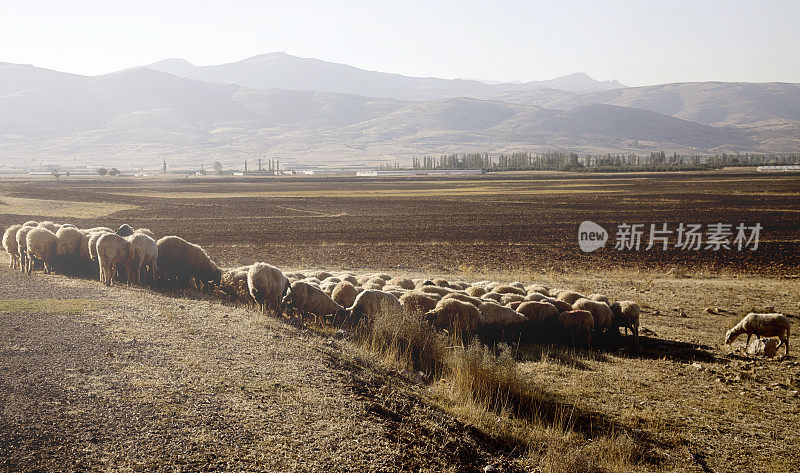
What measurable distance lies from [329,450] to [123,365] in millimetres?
3448

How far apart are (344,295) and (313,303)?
873mm

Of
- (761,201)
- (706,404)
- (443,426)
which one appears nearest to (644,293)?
(706,404)

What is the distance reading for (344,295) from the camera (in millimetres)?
13945

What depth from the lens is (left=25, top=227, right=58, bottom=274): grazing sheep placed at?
17656 mm

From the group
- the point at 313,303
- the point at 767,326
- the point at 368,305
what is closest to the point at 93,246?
the point at 313,303

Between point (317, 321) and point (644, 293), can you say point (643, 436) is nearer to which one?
point (317, 321)

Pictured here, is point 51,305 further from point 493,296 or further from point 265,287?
point 493,296

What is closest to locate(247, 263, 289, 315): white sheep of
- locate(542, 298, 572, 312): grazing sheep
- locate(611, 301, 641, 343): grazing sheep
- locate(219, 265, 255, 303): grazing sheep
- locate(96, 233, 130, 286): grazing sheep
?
locate(219, 265, 255, 303): grazing sheep

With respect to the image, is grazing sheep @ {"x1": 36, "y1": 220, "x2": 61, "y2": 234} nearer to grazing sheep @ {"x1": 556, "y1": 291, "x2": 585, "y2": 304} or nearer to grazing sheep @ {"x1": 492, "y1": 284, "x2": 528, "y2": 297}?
grazing sheep @ {"x1": 492, "y1": 284, "x2": 528, "y2": 297}

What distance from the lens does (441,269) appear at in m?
24.3

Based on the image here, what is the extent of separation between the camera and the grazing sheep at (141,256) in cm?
1581

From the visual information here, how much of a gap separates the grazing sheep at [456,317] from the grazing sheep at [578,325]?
206cm

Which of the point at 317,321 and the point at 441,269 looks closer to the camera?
the point at 317,321

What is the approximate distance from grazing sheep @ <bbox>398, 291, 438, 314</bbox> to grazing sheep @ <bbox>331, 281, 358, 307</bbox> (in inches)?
42.9
